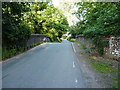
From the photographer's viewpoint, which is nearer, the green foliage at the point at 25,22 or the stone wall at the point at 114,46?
the stone wall at the point at 114,46

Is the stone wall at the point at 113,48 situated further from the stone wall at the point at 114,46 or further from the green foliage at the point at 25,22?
the green foliage at the point at 25,22

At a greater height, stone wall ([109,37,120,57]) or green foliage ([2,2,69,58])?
green foliage ([2,2,69,58])

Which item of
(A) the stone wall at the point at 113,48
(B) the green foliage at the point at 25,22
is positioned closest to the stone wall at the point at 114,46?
(A) the stone wall at the point at 113,48

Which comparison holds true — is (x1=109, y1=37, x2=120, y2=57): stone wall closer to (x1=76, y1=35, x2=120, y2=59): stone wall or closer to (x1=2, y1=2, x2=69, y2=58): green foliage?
(x1=76, y1=35, x2=120, y2=59): stone wall

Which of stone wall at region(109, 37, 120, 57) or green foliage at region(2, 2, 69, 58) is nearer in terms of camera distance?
stone wall at region(109, 37, 120, 57)

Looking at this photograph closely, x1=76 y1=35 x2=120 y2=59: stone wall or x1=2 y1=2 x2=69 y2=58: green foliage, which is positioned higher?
x1=2 y1=2 x2=69 y2=58: green foliage

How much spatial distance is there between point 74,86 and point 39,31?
1169 inches

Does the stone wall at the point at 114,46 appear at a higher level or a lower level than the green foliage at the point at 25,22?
lower

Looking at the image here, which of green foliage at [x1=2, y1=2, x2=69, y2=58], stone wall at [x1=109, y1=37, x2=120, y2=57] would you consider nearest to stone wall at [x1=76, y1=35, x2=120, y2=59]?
stone wall at [x1=109, y1=37, x2=120, y2=57]

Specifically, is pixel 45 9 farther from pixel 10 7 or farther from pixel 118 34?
pixel 118 34

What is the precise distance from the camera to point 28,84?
4531 mm

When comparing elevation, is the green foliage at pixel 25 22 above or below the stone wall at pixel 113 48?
above

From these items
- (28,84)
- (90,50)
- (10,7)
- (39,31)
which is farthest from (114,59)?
(39,31)

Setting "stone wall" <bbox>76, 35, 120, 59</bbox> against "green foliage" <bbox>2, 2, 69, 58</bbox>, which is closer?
"stone wall" <bbox>76, 35, 120, 59</bbox>
